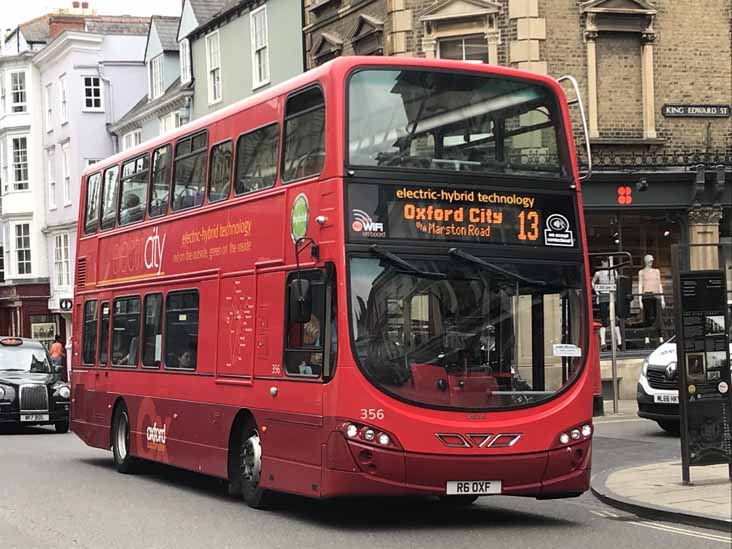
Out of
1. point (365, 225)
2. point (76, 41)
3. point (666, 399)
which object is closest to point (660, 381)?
A: point (666, 399)

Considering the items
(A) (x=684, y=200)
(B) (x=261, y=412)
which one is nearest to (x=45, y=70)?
(A) (x=684, y=200)

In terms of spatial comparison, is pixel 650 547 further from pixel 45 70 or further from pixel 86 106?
pixel 45 70

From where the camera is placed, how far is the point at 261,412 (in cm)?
1250

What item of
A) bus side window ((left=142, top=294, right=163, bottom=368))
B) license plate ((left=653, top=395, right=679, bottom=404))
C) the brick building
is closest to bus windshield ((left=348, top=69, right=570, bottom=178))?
bus side window ((left=142, top=294, right=163, bottom=368))

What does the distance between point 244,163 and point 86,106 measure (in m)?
38.5

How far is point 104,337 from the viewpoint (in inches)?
703

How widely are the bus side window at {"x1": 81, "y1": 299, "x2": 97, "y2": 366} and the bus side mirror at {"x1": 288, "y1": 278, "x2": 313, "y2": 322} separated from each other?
7.70 metres

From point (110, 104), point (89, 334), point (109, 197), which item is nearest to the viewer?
point (109, 197)

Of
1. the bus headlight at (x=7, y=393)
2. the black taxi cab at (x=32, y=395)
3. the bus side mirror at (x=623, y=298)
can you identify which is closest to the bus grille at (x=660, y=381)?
the bus side mirror at (x=623, y=298)

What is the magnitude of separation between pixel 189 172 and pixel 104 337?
12.3 ft

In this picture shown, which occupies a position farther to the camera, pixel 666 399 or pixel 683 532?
pixel 666 399

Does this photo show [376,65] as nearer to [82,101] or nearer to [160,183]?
[160,183]

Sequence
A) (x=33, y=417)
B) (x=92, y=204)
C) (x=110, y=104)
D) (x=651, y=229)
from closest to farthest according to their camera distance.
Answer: (x=92, y=204)
(x=33, y=417)
(x=651, y=229)
(x=110, y=104)

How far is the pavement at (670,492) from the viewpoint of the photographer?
36.6 feet
